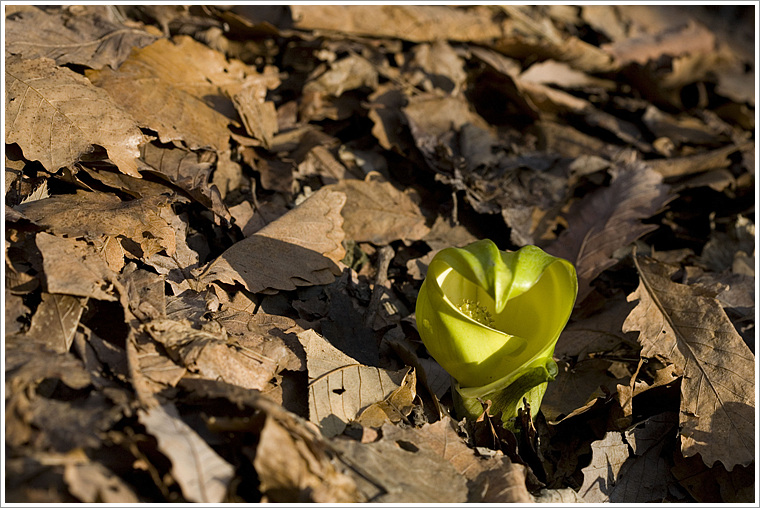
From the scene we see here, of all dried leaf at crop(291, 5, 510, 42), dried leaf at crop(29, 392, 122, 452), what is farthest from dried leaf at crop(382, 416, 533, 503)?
dried leaf at crop(291, 5, 510, 42)

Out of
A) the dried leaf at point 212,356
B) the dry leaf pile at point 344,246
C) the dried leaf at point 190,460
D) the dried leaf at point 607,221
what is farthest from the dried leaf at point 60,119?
the dried leaf at point 607,221

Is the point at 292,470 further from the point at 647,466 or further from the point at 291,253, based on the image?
the point at 647,466

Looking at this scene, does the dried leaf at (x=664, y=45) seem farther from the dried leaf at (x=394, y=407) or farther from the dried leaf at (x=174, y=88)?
the dried leaf at (x=394, y=407)

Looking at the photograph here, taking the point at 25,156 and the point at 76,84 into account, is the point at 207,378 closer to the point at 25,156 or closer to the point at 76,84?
the point at 25,156

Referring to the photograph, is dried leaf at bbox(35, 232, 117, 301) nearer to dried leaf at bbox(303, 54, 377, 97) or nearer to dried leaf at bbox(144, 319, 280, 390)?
dried leaf at bbox(144, 319, 280, 390)

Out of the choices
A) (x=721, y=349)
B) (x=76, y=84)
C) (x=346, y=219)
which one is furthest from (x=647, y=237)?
(x=76, y=84)

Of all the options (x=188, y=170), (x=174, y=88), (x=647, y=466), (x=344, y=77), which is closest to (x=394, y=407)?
(x=647, y=466)
